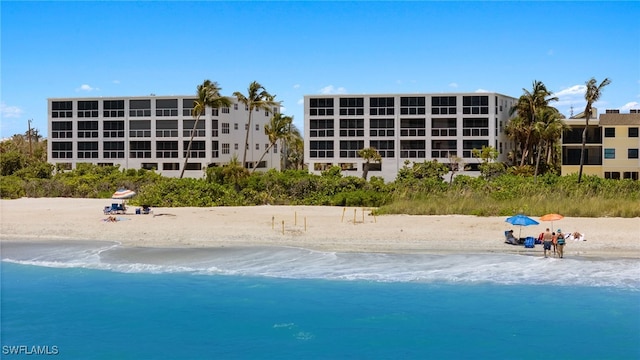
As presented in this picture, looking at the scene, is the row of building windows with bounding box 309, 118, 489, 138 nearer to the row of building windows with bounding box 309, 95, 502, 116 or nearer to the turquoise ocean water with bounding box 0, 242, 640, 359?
the row of building windows with bounding box 309, 95, 502, 116

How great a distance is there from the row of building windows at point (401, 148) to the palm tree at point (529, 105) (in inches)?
199

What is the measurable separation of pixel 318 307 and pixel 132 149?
63.4m

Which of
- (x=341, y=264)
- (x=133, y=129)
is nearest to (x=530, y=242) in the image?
(x=341, y=264)

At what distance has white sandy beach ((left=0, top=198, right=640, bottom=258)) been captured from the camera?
2819cm

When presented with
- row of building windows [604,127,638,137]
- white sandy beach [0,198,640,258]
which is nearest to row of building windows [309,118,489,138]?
row of building windows [604,127,638,137]

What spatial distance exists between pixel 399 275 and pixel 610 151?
159 feet

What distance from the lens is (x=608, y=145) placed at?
6481 centimetres

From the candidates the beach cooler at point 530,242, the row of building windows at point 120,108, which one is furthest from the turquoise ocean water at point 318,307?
the row of building windows at point 120,108

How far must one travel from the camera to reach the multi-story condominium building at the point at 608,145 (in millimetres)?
64250

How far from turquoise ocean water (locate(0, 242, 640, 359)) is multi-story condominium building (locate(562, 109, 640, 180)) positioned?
42.7m

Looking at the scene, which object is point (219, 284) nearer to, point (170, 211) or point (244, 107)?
point (170, 211)

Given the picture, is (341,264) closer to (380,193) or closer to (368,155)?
(380,193)

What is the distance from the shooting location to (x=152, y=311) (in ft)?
65.5

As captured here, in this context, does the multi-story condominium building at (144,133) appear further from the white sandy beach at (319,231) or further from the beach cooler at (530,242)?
the beach cooler at (530,242)
